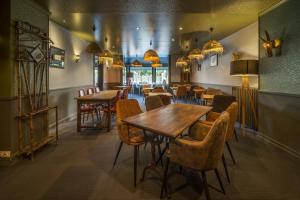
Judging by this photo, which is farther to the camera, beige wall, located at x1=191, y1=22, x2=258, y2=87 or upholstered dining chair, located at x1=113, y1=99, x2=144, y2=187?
beige wall, located at x1=191, y1=22, x2=258, y2=87

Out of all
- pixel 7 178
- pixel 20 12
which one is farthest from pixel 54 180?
pixel 20 12

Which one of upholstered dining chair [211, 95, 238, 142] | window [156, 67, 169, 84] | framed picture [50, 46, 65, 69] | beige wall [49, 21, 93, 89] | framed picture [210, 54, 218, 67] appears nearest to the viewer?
upholstered dining chair [211, 95, 238, 142]

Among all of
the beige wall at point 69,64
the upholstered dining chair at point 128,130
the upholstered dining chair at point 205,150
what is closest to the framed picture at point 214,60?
the beige wall at point 69,64

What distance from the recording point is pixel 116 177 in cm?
271

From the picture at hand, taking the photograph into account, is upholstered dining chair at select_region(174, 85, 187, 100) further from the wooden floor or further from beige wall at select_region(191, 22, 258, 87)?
the wooden floor

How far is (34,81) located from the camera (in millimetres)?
3699

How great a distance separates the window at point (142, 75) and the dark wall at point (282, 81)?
41.3 ft

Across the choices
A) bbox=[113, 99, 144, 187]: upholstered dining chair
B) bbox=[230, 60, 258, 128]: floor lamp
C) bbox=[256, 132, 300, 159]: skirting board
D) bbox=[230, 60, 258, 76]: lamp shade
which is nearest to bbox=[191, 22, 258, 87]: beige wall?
bbox=[230, 60, 258, 128]: floor lamp

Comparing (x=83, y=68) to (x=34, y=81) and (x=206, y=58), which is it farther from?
(x=206, y=58)

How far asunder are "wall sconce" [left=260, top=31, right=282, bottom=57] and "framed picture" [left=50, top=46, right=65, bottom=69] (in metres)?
4.85

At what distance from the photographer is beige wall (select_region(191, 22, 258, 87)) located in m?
5.23

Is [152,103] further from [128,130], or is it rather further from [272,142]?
[272,142]

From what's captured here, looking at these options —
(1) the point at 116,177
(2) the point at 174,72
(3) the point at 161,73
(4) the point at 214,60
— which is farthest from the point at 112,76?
(1) the point at 116,177

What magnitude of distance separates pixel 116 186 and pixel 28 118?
7.08 feet
